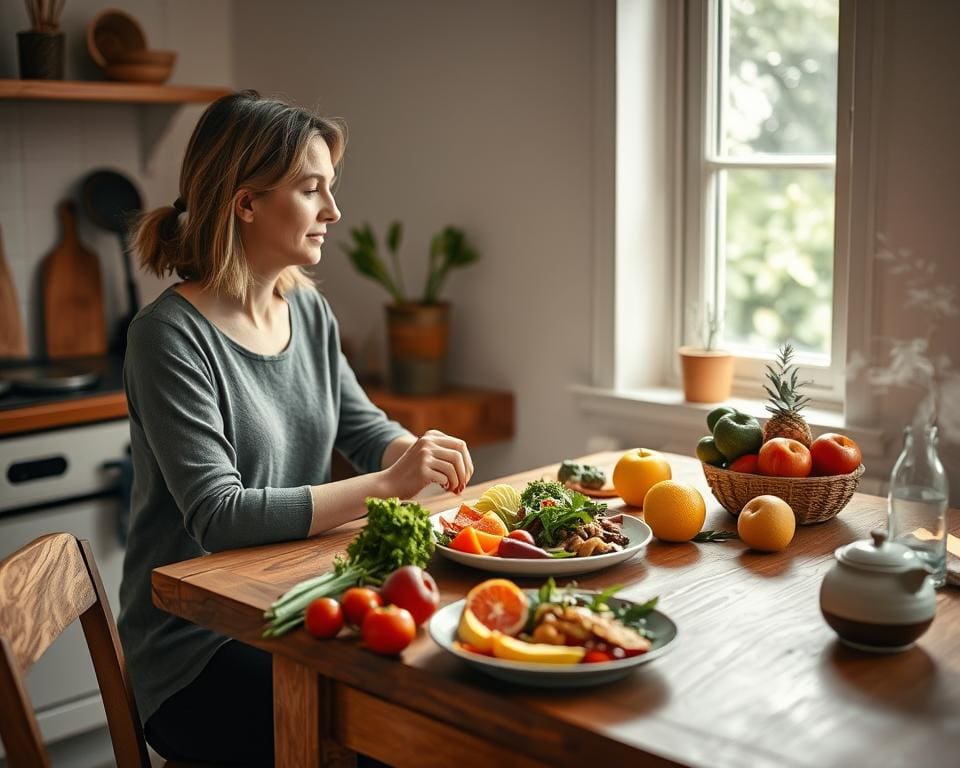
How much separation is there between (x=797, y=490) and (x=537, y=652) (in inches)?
27.3

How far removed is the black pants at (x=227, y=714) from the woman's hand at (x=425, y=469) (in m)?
0.34

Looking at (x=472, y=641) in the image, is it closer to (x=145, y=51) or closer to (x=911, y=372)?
(x=911, y=372)

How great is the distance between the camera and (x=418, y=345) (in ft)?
9.94

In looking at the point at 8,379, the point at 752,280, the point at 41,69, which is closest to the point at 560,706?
the point at 752,280

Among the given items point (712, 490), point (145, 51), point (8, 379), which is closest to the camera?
point (712, 490)

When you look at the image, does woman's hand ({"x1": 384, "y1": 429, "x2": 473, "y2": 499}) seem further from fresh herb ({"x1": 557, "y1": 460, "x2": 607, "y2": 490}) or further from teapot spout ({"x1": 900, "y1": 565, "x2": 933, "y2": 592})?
teapot spout ({"x1": 900, "y1": 565, "x2": 933, "y2": 592})

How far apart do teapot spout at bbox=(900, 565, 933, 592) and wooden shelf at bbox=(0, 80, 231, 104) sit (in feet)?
8.26

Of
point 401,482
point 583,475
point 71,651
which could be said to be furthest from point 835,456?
point 71,651

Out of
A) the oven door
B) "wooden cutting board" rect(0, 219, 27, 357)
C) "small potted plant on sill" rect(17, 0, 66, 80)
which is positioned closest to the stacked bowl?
"small potted plant on sill" rect(17, 0, 66, 80)

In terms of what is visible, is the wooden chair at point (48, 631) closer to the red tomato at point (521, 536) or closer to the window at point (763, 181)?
the red tomato at point (521, 536)

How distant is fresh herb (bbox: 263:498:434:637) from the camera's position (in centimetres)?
146

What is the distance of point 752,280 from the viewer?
2.74m

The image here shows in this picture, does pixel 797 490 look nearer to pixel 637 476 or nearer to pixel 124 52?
pixel 637 476

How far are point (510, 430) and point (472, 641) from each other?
1803 mm
